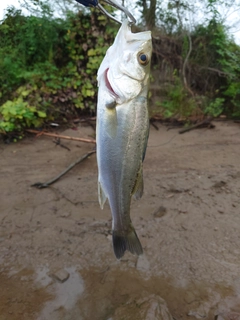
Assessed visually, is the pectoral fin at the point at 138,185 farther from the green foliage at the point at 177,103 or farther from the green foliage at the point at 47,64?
the green foliage at the point at 177,103

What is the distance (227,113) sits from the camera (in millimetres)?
8836

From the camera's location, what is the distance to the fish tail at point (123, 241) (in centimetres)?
203

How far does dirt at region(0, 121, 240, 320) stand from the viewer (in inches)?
110

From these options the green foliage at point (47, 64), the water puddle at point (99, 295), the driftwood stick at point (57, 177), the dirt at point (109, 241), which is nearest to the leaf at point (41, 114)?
the green foliage at point (47, 64)

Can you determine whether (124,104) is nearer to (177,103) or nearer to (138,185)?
(138,185)

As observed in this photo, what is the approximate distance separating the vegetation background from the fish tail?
4.88m

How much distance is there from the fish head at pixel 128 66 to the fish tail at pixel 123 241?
97 cm

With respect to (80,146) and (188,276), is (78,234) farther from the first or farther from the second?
(80,146)

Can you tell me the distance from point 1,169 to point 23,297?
290cm

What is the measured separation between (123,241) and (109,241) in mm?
1627

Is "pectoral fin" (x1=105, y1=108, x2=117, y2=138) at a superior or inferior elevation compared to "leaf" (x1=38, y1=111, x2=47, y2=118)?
superior

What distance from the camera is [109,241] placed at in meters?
3.60

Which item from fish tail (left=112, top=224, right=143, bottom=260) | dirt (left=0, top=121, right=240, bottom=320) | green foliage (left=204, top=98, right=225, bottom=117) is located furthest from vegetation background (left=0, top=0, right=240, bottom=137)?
fish tail (left=112, top=224, right=143, bottom=260)

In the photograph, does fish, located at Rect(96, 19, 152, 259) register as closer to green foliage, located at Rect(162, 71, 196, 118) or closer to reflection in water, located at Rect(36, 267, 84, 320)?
reflection in water, located at Rect(36, 267, 84, 320)
